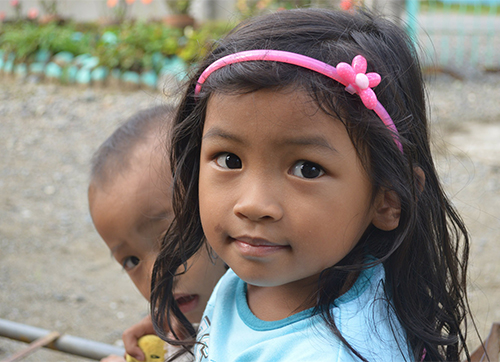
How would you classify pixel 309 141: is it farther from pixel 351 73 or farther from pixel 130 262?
pixel 130 262

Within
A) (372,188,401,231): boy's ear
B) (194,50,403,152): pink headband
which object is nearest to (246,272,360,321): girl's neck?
(372,188,401,231): boy's ear

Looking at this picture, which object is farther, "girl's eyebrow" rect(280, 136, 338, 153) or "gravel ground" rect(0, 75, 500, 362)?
"gravel ground" rect(0, 75, 500, 362)

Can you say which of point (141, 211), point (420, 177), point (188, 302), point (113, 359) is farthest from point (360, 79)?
point (113, 359)

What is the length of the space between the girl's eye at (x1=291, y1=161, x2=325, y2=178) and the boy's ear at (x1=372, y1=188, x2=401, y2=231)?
0.17 m

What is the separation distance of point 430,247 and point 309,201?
359 mm

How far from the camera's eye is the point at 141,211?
1627 millimetres

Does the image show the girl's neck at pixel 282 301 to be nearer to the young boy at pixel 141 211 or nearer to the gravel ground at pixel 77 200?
the young boy at pixel 141 211

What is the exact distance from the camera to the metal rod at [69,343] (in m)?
1.95

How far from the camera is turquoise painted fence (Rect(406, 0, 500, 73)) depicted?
8.32 metres

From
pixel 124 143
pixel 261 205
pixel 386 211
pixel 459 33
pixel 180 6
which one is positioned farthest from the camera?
pixel 180 6

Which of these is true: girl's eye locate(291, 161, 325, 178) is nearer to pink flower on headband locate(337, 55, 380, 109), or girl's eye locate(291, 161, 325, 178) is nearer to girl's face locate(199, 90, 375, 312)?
girl's face locate(199, 90, 375, 312)

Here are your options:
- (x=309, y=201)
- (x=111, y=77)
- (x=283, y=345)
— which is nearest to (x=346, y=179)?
(x=309, y=201)

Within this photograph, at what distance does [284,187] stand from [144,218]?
2.26 ft

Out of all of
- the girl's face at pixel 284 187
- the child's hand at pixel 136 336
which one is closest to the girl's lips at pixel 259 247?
the girl's face at pixel 284 187
